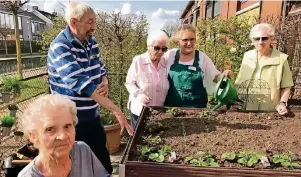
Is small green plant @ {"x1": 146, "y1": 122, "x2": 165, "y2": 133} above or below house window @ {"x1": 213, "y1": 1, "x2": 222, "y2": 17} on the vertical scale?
below

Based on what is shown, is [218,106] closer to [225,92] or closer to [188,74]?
[225,92]

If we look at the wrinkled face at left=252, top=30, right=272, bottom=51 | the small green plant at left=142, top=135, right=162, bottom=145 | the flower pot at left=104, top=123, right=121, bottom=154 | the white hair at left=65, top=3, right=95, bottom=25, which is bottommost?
the flower pot at left=104, top=123, right=121, bottom=154

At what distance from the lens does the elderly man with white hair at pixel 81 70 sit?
63.9 inches

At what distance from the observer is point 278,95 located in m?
2.25

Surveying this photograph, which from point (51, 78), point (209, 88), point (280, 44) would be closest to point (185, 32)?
point (209, 88)

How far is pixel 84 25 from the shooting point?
1716 mm

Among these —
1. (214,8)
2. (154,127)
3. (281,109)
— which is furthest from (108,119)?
(214,8)

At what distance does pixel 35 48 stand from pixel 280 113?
85.4 feet

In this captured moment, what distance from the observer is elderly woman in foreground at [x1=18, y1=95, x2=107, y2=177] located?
119 centimetres

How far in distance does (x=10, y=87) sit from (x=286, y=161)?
11.0ft

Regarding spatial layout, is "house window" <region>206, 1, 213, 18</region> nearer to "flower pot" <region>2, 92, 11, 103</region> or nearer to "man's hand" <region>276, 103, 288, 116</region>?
"flower pot" <region>2, 92, 11, 103</region>

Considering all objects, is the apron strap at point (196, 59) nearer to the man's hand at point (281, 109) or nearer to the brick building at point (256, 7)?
the man's hand at point (281, 109)

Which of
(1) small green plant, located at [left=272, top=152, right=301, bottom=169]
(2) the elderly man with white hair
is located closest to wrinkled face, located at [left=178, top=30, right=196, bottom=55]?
(2) the elderly man with white hair

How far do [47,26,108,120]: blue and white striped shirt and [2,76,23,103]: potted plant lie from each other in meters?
2.06
